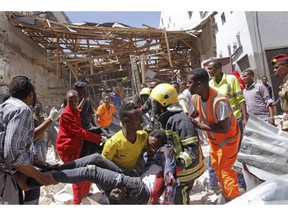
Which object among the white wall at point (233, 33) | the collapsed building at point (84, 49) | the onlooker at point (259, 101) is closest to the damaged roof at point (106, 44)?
the collapsed building at point (84, 49)

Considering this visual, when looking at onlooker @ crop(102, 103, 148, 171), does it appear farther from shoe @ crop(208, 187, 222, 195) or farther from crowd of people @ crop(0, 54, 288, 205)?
shoe @ crop(208, 187, 222, 195)

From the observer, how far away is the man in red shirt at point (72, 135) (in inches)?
140

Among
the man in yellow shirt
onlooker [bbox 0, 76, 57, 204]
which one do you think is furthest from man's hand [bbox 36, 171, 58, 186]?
the man in yellow shirt

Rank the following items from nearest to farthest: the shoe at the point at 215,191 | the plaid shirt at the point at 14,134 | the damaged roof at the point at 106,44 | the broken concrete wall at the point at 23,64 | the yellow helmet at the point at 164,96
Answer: the plaid shirt at the point at 14,134 < the yellow helmet at the point at 164,96 < the shoe at the point at 215,191 < the broken concrete wall at the point at 23,64 < the damaged roof at the point at 106,44

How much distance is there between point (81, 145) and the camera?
12.4 feet

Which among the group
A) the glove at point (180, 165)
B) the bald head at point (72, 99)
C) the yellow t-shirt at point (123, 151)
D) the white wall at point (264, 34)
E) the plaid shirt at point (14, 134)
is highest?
the white wall at point (264, 34)

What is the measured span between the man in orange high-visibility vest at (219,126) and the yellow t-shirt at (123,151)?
1.79 ft

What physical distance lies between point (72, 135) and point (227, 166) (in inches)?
73.1

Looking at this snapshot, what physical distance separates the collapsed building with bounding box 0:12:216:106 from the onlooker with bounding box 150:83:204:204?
587 centimetres

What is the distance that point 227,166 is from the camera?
279 centimetres

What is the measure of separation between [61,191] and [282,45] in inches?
262

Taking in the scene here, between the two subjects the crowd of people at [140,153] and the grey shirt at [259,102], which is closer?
the crowd of people at [140,153]

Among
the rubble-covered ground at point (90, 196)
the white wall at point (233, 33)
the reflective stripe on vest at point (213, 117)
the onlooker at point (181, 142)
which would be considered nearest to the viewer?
the onlooker at point (181, 142)

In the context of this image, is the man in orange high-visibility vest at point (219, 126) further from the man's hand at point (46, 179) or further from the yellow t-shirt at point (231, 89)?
the man's hand at point (46, 179)
